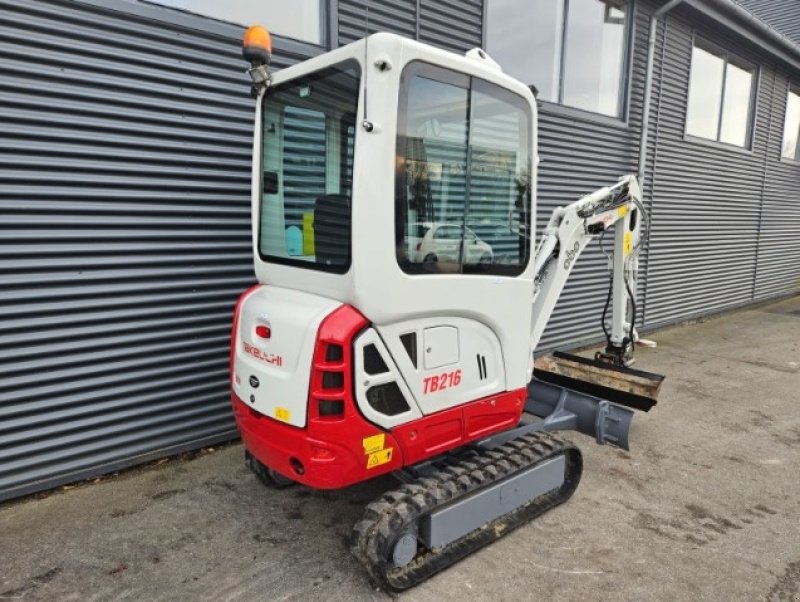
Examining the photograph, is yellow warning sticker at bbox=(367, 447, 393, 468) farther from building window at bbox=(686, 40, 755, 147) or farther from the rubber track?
building window at bbox=(686, 40, 755, 147)

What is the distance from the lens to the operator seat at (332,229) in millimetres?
2457

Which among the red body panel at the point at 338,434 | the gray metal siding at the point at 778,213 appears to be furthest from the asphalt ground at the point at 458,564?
the gray metal siding at the point at 778,213

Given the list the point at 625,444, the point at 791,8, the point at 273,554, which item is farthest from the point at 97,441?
the point at 791,8

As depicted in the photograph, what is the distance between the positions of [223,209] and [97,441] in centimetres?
188

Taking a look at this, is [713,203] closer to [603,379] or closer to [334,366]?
[603,379]

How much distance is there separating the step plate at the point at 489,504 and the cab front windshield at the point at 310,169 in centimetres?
136

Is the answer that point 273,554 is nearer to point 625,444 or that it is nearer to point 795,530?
point 625,444

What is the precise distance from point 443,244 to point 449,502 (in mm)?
1326

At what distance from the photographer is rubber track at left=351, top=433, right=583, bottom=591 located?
2477mm

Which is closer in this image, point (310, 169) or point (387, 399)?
point (387, 399)

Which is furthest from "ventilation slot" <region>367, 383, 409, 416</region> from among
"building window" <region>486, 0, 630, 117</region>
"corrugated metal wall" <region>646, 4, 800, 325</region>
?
"corrugated metal wall" <region>646, 4, 800, 325</region>

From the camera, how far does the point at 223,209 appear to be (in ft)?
13.2

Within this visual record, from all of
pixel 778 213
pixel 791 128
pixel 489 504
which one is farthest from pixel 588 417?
pixel 791 128

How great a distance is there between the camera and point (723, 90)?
9.15 m
